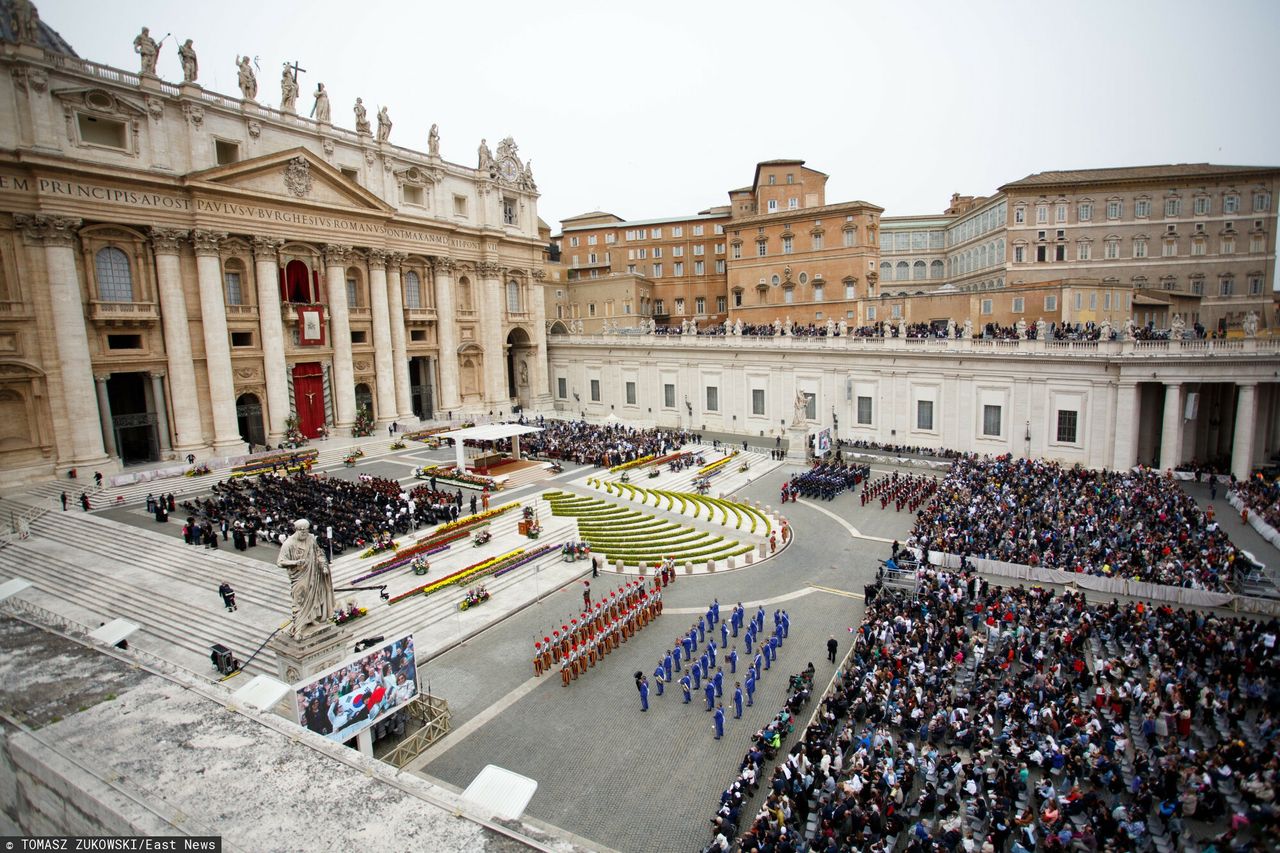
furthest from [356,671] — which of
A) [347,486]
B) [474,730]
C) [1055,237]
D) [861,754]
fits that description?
[1055,237]

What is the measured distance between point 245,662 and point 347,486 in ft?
43.3

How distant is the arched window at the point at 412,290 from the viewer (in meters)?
49.1

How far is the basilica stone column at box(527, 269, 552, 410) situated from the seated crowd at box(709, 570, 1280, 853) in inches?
1678

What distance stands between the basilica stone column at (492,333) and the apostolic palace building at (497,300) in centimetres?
17

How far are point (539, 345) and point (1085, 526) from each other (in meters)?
42.6

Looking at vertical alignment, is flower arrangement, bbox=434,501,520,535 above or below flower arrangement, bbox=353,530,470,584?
above

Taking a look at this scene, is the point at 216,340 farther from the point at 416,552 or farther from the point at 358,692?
the point at 358,692

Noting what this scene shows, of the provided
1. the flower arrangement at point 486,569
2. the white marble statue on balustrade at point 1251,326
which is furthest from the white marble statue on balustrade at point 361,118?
the white marble statue on balustrade at point 1251,326

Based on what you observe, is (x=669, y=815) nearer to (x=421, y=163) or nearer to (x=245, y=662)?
(x=245, y=662)

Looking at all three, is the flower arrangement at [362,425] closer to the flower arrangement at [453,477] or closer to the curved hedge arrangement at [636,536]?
the flower arrangement at [453,477]

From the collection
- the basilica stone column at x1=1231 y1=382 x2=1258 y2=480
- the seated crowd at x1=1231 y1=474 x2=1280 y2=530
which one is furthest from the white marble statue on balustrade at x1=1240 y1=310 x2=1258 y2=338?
the seated crowd at x1=1231 y1=474 x2=1280 y2=530

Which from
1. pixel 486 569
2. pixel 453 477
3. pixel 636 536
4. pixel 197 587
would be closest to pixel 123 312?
pixel 453 477

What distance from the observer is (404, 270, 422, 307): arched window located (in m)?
49.1

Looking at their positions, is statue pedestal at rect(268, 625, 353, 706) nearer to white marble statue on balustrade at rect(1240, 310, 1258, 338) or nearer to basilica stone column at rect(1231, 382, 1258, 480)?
basilica stone column at rect(1231, 382, 1258, 480)
